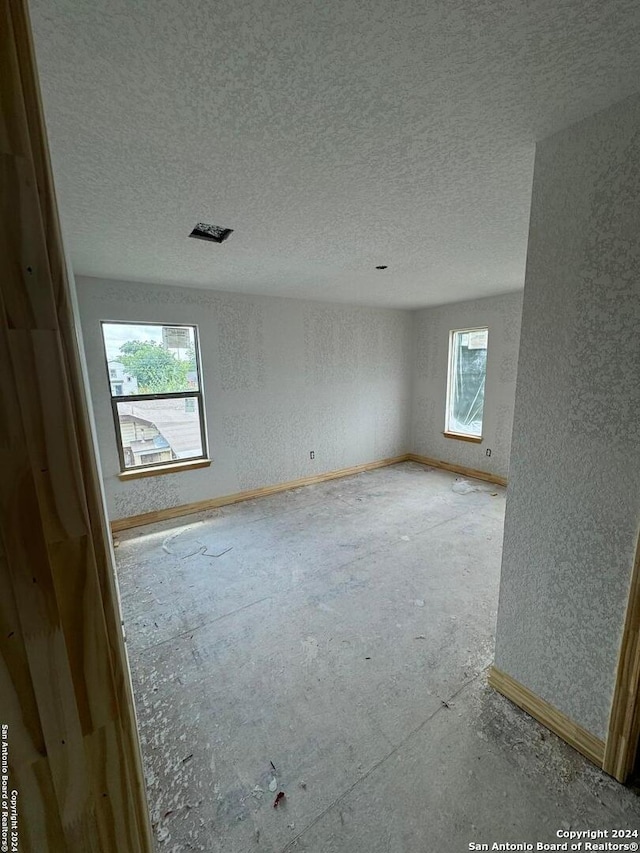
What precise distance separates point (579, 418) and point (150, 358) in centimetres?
339

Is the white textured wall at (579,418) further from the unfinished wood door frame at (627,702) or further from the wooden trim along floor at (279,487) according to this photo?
the wooden trim along floor at (279,487)

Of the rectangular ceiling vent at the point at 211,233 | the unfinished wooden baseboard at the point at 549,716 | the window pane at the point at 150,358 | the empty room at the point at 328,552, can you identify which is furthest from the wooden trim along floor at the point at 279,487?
the unfinished wooden baseboard at the point at 549,716

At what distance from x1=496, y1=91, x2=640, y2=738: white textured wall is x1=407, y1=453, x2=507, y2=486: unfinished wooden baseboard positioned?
313 centimetres

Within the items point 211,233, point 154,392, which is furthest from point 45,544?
point 154,392

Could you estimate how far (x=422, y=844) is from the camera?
3.59 feet

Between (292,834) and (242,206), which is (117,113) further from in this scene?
(292,834)

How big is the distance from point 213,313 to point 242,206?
6.38ft

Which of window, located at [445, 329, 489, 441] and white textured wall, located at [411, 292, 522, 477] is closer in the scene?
white textured wall, located at [411, 292, 522, 477]

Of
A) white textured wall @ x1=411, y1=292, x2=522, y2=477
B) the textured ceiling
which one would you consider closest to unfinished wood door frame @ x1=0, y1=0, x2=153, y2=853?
the textured ceiling

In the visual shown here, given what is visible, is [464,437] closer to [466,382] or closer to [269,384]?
[466,382]

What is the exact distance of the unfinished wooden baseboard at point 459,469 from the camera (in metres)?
4.34

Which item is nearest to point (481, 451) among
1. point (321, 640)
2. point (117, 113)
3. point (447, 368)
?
point (447, 368)

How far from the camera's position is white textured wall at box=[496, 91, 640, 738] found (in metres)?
1.09

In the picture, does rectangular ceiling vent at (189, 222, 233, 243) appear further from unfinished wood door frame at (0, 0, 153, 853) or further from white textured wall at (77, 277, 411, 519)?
unfinished wood door frame at (0, 0, 153, 853)
